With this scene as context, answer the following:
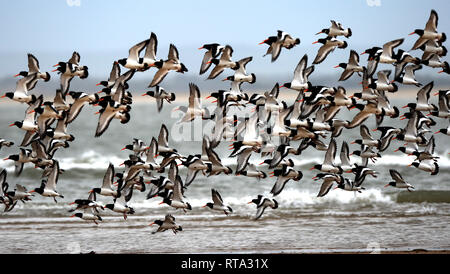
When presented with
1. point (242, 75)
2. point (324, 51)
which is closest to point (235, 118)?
point (242, 75)

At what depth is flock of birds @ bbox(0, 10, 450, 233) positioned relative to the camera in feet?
38.4

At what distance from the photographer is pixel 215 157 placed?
11.6 m

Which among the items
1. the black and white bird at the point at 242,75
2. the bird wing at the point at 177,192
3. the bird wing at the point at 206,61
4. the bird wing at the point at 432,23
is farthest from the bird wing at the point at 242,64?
the bird wing at the point at 432,23

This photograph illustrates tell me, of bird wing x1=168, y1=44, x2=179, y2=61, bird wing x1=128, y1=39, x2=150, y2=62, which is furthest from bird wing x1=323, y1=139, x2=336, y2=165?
bird wing x1=128, y1=39, x2=150, y2=62

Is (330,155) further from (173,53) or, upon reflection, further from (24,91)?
(24,91)

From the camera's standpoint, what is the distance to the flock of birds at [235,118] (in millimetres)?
11703

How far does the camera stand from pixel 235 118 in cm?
1215

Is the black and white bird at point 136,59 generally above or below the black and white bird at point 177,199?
above

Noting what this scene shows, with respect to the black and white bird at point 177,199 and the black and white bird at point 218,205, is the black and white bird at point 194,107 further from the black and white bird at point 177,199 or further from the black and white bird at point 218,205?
the black and white bird at point 218,205

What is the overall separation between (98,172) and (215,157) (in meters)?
11.9

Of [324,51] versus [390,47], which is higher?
[324,51]

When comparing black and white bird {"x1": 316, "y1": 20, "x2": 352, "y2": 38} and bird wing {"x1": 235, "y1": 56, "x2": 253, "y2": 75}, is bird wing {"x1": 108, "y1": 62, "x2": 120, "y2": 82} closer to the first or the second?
bird wing {"x1": 235, "y1": 56, "x2": 253, "y2": 75}

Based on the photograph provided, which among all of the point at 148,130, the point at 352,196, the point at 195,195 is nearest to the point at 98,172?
the point at 195,195

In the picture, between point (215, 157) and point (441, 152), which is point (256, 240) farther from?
point (441, 152)
